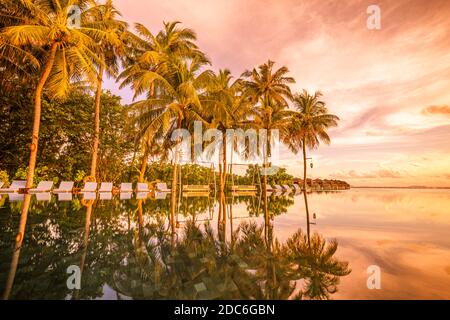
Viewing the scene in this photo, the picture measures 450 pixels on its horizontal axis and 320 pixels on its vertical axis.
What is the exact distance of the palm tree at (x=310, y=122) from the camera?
2541cm

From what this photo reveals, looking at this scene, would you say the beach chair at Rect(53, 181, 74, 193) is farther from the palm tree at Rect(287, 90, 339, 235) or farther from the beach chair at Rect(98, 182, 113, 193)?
the palm tree at Rect(287, 90, 339, 235)

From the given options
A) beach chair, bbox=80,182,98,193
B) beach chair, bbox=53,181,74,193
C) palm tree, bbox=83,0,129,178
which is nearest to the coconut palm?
palm tree, bbox=83,0,129,178

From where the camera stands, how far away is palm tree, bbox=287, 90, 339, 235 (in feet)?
83.4

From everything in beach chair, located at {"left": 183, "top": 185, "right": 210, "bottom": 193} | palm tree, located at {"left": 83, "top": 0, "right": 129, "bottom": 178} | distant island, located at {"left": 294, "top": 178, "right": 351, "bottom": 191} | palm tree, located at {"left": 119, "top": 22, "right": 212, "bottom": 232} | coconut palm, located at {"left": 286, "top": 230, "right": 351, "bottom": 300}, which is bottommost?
coconut palm, located at {"left": 286, "top": 230, "right": 351, "bottom": 300}

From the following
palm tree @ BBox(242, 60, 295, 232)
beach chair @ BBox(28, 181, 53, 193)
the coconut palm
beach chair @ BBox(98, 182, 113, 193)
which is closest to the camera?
the coconut palm

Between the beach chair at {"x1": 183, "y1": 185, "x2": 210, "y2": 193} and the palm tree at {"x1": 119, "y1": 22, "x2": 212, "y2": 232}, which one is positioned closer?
the palm tree at {"x1": 119, "y1": 22, "x2": 212, "y2": 232}

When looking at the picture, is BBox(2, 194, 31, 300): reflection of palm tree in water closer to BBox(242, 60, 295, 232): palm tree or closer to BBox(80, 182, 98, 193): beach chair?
BBox(80, 182, 98, 193): beach chair

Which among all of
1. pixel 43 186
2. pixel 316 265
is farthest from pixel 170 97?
pixel 316 265

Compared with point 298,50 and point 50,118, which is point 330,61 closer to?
point 298,50

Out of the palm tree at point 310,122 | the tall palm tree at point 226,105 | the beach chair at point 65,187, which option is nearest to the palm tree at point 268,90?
the tall palm tree at point 226,105

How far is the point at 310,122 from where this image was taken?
83.9ft

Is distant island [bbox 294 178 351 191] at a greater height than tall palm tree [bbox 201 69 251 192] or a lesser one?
lesser

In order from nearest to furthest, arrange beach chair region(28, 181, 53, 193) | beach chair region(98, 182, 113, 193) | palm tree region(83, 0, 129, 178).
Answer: beach chair region(28, 181, 53, 193), palm tree region(83, 0, 129, 178), beach chair region(98, 182, 113, 193)

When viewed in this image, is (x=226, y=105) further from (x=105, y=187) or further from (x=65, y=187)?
(x=65, y=187)
